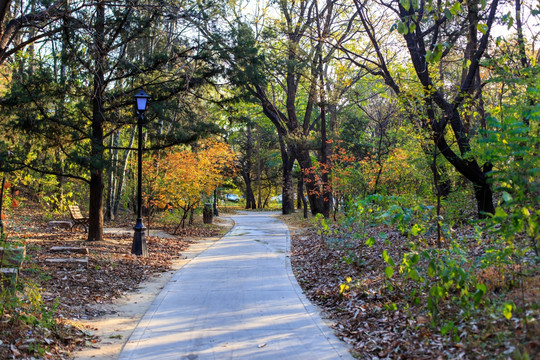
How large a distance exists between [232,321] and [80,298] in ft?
8.74

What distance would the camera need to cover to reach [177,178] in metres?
17.0

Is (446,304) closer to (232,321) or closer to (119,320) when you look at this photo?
Answer: (232,321)

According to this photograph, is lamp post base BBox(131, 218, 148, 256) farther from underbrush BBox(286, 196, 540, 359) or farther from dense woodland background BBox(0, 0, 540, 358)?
underbrush BBox(286, 196, 540, 359)

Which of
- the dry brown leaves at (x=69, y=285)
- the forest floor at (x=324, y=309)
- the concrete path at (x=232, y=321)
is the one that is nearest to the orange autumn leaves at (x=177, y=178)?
the dry brown leaves at (x=69, y=285)

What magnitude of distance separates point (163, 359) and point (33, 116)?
9.00 m

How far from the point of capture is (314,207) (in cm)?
2373

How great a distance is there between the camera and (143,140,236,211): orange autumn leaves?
17.0 metres

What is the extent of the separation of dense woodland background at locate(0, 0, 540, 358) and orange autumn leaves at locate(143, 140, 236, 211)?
0.23 ft

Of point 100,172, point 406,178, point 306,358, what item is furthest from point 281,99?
point 306,358

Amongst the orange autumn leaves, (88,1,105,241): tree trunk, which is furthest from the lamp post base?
the orange autumn leaves

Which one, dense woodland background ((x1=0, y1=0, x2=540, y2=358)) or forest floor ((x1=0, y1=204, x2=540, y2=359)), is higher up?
dense woodland background ((x1=0, y1=0, x2=540, y2=358))

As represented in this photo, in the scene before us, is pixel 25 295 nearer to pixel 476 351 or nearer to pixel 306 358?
pixel 306 358

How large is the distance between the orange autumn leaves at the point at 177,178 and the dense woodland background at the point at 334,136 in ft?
0.23

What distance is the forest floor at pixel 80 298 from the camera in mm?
4852
